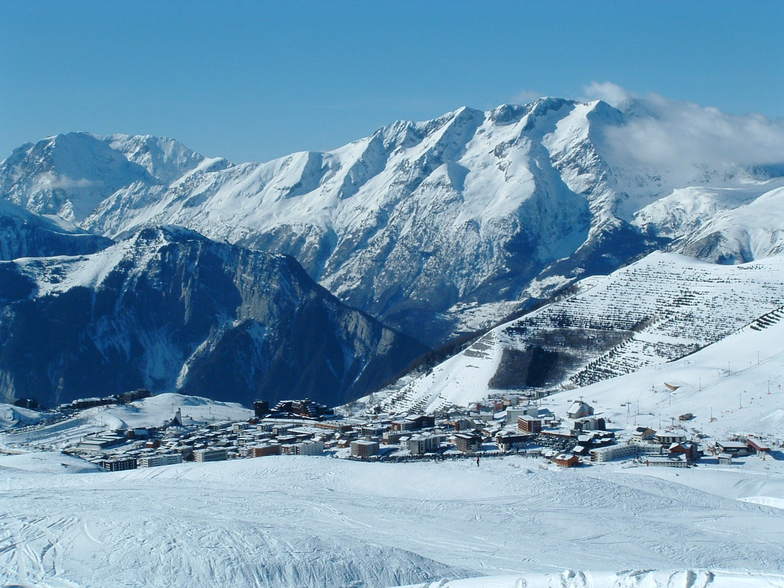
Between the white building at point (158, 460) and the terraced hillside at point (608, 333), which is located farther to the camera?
the terraced hillside at point (608, 333)

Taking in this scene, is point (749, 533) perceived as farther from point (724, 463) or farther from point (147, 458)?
point (147, 458)

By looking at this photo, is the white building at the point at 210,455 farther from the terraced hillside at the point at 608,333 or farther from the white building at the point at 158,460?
the terraced hillside at the point at 608,333

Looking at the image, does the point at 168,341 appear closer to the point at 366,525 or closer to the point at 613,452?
the point at 613,452

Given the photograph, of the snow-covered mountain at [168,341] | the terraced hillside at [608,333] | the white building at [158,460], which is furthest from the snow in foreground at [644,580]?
the snow-covered mountain at [168,341]

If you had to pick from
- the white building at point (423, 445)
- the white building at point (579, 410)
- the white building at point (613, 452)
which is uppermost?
the white building at point (579, 410)

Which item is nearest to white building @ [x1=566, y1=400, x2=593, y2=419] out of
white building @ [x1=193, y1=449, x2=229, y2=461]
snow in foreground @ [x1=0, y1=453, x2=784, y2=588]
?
snow in foreground @ [x1=0, y1=453, x2=784, y2=588]

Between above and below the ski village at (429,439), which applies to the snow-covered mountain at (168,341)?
above

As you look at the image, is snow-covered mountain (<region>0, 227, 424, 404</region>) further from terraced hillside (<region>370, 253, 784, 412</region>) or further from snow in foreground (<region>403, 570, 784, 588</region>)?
snow in foreground (<region>403, 570, 784, 588</region>)
